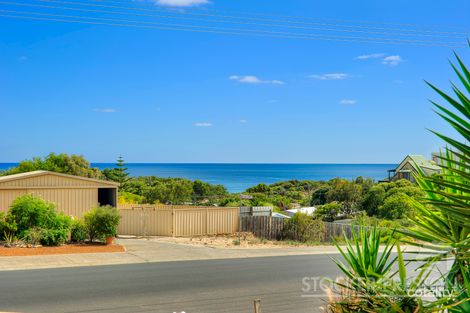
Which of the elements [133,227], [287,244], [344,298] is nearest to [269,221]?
[287,244]

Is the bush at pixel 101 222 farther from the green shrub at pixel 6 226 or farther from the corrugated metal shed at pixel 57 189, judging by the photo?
the green shrub at pixel 6 226

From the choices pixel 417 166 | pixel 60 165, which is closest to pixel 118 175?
pixel 60 165

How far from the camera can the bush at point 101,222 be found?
21.3m

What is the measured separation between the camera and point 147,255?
2006 cm

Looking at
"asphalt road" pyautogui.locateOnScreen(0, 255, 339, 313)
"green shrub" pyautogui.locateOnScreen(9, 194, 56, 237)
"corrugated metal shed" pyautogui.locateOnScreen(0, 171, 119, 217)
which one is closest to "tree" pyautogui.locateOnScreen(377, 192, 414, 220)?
"asphalt road" pyautogui.locateOnScreen(0, 255, 339, 313)

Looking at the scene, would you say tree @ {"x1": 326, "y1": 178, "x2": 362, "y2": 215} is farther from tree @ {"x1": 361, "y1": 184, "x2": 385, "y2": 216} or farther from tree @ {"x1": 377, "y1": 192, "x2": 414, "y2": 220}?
tree @ {"x1": 377, "y1": 192, "x2": 414, "y2": 220}

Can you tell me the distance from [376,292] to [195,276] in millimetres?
10501

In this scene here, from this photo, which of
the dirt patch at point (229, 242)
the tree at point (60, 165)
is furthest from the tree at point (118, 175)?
the dirt patch at point (229, 242)

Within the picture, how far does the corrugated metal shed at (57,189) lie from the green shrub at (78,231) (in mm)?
1787

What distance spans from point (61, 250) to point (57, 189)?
4.27 meters

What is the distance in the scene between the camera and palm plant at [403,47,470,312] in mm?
4258

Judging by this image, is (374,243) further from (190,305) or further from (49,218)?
(49,218)

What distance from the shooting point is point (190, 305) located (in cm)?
1168

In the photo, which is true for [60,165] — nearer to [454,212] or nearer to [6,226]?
[6,226]
